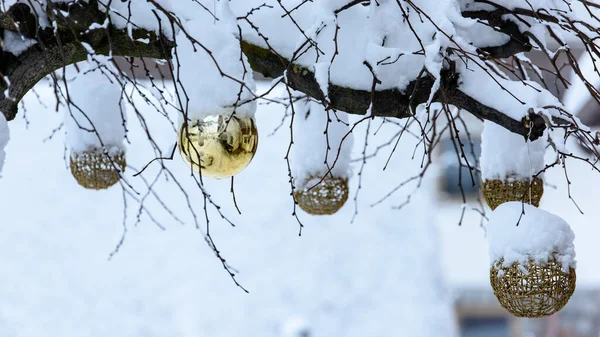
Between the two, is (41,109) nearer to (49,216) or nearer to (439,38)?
(49,216)

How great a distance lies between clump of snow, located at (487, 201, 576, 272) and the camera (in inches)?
39.6

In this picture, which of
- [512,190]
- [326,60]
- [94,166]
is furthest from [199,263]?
[326,60]

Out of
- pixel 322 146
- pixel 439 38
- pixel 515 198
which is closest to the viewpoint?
pixel 439 38

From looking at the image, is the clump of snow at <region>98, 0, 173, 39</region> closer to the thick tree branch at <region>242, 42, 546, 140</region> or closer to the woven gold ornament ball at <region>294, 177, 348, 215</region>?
the thick tree branch at <region>242, 42, 546, 140</region>

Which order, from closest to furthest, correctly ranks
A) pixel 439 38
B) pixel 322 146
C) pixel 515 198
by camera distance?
pixel 439 38
pixel 515 198
pixel 322 146

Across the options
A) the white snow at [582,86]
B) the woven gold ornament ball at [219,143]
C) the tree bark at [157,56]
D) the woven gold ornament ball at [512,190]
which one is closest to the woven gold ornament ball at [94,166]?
the tree bark at [157,56]

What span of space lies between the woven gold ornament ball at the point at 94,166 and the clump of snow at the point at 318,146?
1.21ft

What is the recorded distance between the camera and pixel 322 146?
1381mm

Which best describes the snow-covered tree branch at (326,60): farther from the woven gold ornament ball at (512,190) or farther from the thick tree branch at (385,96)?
the woven gold ornament ball at (512,190)

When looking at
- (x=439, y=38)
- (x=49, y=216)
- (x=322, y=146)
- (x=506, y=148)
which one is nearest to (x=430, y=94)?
(x=439, y=38)

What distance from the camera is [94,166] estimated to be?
138 centimetres

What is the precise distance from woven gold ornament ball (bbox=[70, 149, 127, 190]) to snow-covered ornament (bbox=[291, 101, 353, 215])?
37 cm

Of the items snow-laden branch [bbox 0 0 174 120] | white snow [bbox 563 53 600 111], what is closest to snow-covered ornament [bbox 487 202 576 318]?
snow-laden branch [bbox 0 0 174 120]

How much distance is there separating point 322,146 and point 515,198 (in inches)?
15.6
